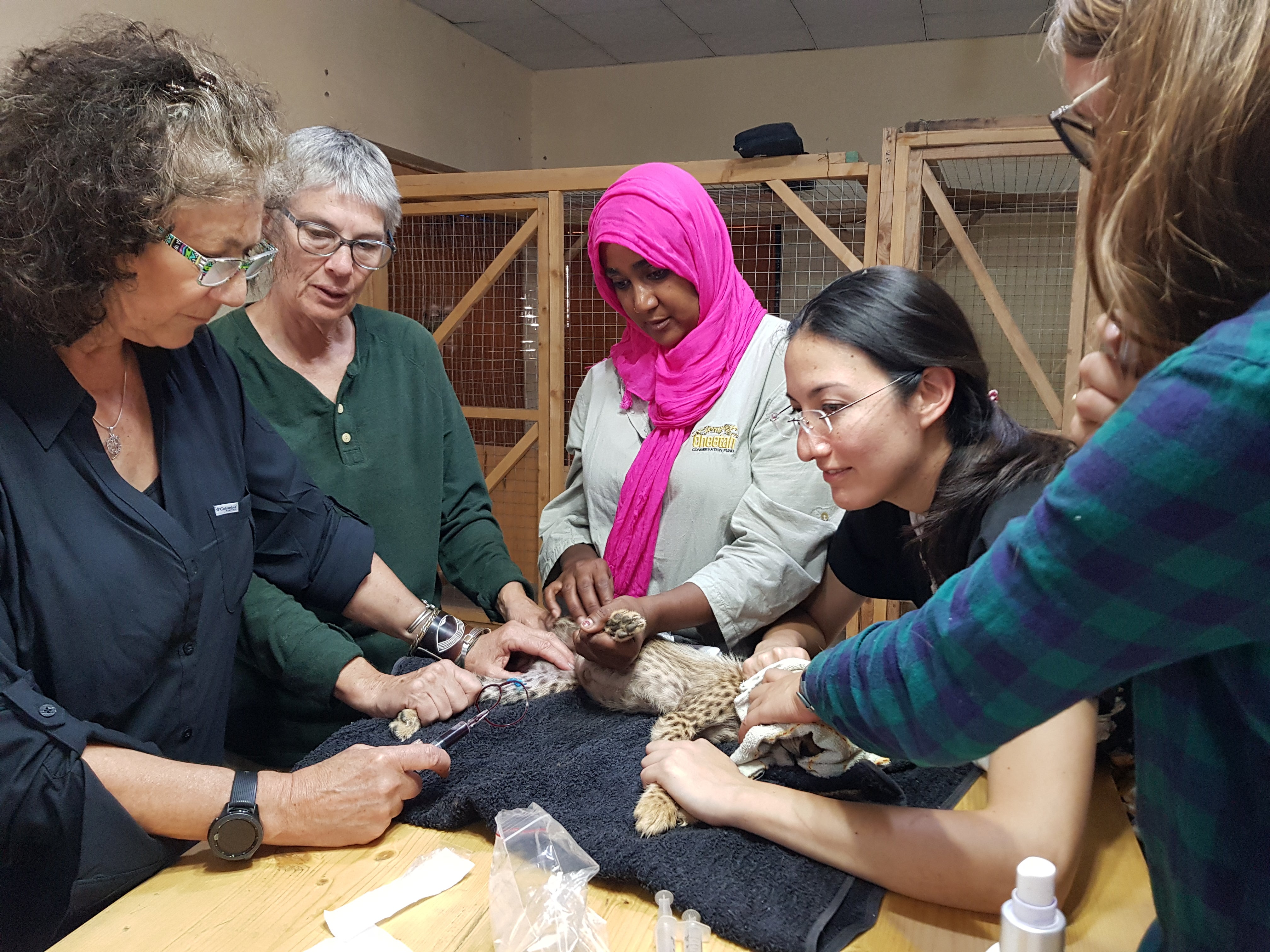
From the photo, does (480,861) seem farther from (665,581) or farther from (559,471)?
(559,471)

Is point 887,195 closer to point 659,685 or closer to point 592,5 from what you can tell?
point 659,685

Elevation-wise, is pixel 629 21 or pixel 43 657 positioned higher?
pixel 629 21

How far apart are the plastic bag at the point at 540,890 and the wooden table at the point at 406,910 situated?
5 cm

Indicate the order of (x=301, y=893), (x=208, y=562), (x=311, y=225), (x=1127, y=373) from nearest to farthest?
(x=1127, y=373)
(x=301, y=893)
(x=208, y=562)
(x=311, y=225)

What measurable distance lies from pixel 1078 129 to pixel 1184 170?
0.32m

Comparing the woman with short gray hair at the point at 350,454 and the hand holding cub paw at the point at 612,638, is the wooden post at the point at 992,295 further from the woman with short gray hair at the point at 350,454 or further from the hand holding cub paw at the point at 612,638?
the hand holding cub paw at the point at 612,638

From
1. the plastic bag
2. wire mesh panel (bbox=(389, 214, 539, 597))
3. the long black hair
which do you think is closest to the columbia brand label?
the long black hair

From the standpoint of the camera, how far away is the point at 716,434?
2.56m

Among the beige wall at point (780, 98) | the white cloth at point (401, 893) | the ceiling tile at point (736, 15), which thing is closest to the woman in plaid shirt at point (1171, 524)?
the white cloth at point (401, 893)

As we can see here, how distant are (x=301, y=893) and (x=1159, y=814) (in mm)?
1251

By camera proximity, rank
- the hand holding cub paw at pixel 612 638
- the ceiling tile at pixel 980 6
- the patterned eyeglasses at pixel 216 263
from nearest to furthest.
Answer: the patterned eyeglasses at pixel 216 263 < the hand holding cub paw at pixel 612 638 < the ceiling tile at pixel 980 6

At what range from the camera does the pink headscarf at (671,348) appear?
2625mm

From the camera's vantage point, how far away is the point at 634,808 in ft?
5.04

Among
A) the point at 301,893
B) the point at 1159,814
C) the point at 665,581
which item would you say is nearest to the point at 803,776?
the point at 1159,814
